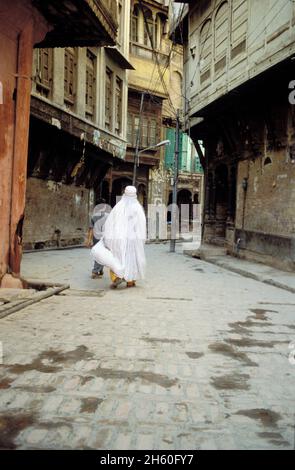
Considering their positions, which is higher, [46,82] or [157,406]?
[46,82]

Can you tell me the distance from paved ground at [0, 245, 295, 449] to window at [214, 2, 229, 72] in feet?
36.1

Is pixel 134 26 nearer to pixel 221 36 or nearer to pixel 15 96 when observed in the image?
pixel 221 36

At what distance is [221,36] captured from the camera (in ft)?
50.7

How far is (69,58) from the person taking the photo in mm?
16766

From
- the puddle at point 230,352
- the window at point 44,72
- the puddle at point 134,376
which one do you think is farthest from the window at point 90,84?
the puddle at point 134,376

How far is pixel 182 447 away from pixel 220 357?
1766 mm

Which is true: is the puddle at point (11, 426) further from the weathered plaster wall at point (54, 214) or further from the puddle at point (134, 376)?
the weathered plaster wall at point (54, 214)

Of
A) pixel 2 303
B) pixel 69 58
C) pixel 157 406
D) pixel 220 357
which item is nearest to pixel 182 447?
pixel 157 406

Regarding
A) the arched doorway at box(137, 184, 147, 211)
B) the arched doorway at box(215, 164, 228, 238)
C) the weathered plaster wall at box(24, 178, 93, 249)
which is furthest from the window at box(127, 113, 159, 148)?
the arched doorway at box(215, 164, 228, 238)

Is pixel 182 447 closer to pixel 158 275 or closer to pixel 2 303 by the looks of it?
pixel 2 303

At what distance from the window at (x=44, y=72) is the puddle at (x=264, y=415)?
13.4 meters

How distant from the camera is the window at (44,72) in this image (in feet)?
47.0

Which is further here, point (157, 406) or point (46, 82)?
point (46, 82)

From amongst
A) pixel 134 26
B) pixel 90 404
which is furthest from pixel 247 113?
pixel 134 26
